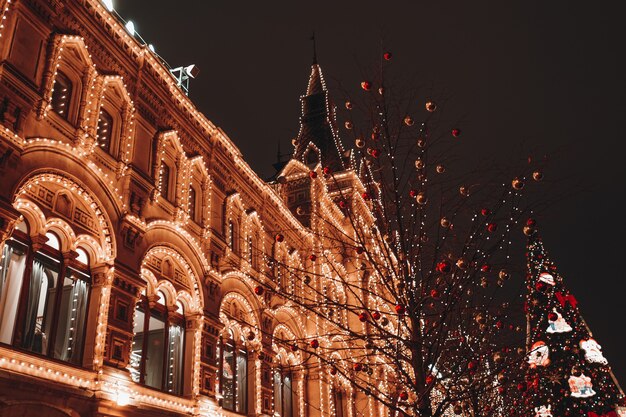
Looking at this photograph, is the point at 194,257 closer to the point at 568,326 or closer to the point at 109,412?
the point at 109,412

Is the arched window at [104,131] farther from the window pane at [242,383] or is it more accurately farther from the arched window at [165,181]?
the window pane at [242,383]

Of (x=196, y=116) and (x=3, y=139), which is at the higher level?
(x=196, y=116)

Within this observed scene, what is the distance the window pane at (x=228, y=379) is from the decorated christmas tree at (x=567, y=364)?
13.0 meters

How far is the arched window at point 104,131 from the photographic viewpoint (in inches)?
558

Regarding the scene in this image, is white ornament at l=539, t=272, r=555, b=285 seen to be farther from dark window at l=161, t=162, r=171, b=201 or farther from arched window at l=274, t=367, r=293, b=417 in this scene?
dark window at l=161, t=162, r=171, b=201

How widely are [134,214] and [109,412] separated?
4734mm

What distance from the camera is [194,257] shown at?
1661cm

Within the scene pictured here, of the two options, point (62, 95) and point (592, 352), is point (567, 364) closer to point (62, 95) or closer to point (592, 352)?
point (592, 352)

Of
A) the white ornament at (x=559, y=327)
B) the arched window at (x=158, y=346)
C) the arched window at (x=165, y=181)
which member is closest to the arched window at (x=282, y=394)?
the arched window at (x=158, y=346)

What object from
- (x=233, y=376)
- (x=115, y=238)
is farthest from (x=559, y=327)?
(x=115, y=238)

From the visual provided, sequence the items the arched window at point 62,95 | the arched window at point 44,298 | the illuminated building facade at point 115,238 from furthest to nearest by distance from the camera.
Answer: the arched window at point 62,95, the illuminated building facade at point 115,238, the arched window at point 44,298

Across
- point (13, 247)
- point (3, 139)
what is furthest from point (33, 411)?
point (3, 139)

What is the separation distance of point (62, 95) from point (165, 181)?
4192mm

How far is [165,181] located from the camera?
1670cm
